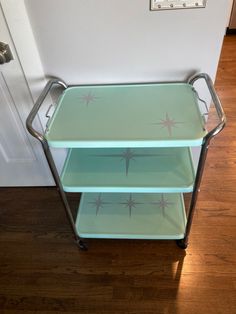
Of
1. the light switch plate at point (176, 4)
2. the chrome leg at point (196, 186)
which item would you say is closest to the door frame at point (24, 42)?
the light switch plate at point (176, 4)

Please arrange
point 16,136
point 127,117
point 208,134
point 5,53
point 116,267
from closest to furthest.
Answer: point 208,134 < point 127,117 < point 5,53 < point 116,267 < point 16,136

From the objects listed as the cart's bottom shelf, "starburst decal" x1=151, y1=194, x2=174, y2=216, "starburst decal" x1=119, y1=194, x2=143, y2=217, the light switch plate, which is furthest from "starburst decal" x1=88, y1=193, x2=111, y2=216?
the light switch plate

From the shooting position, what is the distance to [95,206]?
4.19 ft

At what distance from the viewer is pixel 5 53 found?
970 millimetres

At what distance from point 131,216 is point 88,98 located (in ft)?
1.90

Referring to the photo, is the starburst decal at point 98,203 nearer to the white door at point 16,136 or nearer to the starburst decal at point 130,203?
the starburst decal at point 130,203

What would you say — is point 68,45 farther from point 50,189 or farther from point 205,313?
point 205,313

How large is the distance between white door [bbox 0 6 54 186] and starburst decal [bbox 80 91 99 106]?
0.94 feet

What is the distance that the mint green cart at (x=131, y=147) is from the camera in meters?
0.80

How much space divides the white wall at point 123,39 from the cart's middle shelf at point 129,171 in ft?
0.98

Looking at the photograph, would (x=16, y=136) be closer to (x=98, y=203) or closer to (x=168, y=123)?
(x=98, y=203)

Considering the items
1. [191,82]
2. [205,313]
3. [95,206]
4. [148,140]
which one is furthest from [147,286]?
[191,82]

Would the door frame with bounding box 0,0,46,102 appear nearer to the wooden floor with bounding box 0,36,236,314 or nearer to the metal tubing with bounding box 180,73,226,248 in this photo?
the metal tubing with bounding box 180,73,226,248

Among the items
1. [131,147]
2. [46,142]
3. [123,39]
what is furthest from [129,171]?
[123,39]
